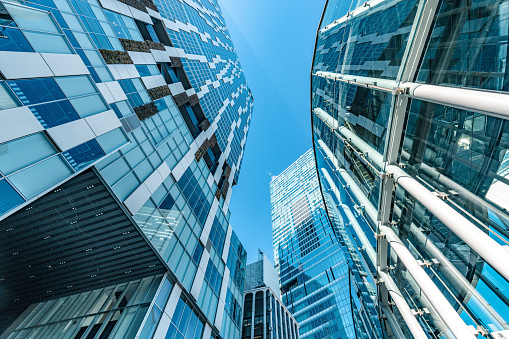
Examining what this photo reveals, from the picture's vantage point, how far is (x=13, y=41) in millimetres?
8492

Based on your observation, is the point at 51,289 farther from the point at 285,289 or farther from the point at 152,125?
the point at 285,289

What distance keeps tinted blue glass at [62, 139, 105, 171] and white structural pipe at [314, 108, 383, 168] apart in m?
15.6

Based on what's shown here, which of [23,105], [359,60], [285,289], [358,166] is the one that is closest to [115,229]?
[23,105]

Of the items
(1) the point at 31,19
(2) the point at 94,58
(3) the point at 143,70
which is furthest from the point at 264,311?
(1) the point at 31,19

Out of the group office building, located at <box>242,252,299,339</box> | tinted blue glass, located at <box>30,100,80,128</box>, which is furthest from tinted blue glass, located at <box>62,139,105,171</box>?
office building, located at <box>242,252,299,339</box>

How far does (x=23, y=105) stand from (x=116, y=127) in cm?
439

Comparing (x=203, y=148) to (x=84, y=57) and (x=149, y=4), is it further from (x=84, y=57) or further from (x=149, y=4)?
(x=149, y=4)

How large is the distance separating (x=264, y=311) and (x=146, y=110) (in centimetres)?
4839

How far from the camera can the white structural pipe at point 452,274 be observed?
6917mm

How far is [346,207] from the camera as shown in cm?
2005

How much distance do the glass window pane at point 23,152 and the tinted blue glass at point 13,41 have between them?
3.48 m

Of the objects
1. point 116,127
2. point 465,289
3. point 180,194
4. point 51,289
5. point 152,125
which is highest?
point 152,125

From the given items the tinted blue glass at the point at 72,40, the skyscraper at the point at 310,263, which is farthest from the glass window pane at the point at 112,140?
the skyscraper at the point at 310,263

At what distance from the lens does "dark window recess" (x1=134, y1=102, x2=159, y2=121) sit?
707 inches
